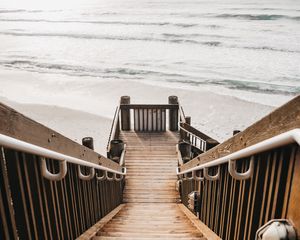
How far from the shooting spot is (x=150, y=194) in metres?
9.52

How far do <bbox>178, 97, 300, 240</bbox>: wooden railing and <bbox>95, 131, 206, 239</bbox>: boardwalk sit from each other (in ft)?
3.70

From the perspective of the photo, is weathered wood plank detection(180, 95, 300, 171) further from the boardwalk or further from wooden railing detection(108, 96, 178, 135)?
wooden railing detection(108, 96, 178, 135)

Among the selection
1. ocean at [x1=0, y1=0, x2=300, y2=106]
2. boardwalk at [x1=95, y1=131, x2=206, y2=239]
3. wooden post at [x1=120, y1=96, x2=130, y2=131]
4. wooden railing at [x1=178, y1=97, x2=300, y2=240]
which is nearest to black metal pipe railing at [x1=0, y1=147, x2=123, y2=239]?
boardwalk at [x1=95, y1=131, x2=206, y2=239]

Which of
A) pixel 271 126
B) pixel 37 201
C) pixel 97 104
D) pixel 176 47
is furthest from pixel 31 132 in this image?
pixel 176 47

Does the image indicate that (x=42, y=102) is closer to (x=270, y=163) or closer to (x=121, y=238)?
(x=121, y=238)

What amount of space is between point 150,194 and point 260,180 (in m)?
7.30

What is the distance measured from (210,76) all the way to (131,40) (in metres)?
15.9

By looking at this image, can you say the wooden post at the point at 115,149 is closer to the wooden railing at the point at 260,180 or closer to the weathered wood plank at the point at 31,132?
the wooden railing at the point at 260,180

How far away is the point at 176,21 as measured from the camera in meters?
46.9

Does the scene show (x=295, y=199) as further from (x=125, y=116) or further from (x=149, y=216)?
(x=125, y=116)

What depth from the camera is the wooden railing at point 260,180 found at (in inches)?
70.6

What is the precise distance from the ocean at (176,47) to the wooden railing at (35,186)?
1919 cm

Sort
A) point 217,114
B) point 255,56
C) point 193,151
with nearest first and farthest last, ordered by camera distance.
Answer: point 193,151 → point 217,114 → point 255,56

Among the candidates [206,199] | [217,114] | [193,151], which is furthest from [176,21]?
[206,199]
